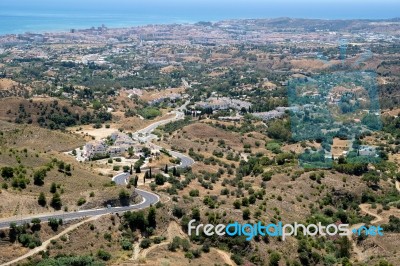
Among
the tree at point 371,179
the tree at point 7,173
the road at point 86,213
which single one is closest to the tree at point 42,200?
the road at point 86,213

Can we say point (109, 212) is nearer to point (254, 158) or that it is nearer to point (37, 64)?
point (254, 158)

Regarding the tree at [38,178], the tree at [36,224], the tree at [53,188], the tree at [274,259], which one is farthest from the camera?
the tree at [38,178]

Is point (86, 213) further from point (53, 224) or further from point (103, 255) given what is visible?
point (103, 255)

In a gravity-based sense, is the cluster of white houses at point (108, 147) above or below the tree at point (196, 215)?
below

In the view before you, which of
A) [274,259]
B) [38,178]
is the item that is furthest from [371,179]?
[38,178]

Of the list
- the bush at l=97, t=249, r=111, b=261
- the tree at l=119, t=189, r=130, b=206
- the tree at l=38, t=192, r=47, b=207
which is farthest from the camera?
the tree at l=119, t=189, r=130, b=206

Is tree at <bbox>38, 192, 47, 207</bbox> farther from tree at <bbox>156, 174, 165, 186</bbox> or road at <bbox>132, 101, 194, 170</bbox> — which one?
road at <bbox>132, 101, 194, 170</bbox>

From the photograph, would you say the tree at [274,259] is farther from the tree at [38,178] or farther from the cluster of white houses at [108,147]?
the cluster of white houses at [108,147]

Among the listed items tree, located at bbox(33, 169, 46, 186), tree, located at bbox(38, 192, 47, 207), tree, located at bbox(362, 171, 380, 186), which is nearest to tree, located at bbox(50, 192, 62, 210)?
tree, located at bbox(38, 192, 47, 207)
